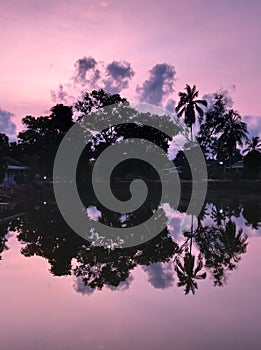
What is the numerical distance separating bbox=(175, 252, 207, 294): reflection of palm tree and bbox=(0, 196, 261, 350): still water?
0.09 ft

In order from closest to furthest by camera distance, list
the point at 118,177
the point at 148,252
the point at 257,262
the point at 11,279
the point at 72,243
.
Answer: the point at 11,279 < the point at 257,262 < the point at 148,252 < the point at 72,243 < the point at 118,177

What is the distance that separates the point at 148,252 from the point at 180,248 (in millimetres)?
1024

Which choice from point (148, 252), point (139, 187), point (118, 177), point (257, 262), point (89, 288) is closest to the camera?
point (89, 288)

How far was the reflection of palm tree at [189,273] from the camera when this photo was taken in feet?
25.0

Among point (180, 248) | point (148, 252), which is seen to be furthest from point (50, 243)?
point (180, 248)

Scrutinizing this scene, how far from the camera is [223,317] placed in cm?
586

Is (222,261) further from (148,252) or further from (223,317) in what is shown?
(223,317)

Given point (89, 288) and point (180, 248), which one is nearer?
point (89, 288)

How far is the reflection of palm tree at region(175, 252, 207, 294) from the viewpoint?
7.62 meters

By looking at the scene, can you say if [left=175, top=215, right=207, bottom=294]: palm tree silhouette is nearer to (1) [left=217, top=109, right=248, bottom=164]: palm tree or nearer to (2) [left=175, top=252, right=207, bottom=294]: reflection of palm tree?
(2) [left=175, top=252, right=207, bottom=294]: reflection of palm tree

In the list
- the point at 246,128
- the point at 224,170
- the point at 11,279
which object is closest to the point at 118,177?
the point at 224,170

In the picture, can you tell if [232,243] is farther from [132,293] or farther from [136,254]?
[132,293]

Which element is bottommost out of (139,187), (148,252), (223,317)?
(223,317)

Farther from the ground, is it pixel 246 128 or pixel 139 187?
pixel 246 128
